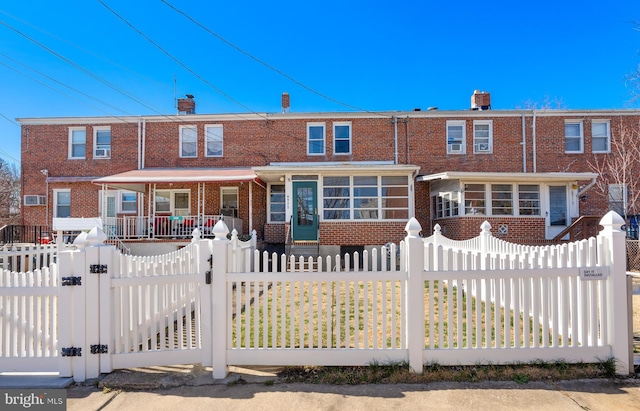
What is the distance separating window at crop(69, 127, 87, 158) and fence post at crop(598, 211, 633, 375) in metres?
19.7

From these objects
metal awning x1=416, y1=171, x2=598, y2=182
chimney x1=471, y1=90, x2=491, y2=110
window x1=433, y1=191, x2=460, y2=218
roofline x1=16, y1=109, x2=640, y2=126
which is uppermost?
chimney x1=471, y1=90, x2=491, y2=110

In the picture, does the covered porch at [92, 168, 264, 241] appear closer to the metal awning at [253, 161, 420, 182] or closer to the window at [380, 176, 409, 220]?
the metal awning at [253, 161, 420, 182]

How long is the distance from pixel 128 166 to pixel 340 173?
407 inches

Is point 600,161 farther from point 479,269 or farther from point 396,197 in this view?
point 479,269

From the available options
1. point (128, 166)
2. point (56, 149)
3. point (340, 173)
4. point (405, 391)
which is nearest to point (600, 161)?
point (340, 173)

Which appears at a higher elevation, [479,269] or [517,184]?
[517,184]

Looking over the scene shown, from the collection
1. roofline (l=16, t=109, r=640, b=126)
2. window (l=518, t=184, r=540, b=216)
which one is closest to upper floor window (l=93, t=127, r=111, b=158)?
roofline (l=16, t=109, r=640, b=126)

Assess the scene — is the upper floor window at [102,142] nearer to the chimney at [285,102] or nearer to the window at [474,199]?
the chimney at [285,102]

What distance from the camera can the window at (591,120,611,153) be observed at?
16031 mm

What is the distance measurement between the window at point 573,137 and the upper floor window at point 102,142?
2123 cm

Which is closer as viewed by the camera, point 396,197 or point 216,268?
point 216,268

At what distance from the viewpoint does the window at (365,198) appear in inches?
534

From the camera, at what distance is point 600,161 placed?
15.9 meters

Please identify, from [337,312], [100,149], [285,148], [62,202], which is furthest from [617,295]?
[62,202]
